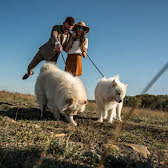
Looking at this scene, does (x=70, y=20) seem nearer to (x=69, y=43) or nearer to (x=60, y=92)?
(x=69, y=43)

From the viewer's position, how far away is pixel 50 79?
5.96 meters

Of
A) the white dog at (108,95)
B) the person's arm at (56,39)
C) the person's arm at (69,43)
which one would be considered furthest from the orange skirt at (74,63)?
the white dog at (108,95)

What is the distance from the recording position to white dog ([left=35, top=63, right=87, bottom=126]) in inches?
204

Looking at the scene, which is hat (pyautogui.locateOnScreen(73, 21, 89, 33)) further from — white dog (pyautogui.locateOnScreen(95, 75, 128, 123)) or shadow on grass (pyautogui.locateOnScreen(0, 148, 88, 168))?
shadow on grass (pyautogui.locateOnScreen(0, 148, 88, 168))

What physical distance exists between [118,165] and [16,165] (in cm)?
132

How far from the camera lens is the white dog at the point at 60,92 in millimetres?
5176

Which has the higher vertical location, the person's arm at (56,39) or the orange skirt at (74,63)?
the person's arm at (56,39)

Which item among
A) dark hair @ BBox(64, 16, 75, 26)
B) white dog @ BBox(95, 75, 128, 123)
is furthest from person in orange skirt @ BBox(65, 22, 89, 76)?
white dog @ BBox(95, 75, 128, 123)

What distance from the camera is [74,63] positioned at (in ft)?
22.7

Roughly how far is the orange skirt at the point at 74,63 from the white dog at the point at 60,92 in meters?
0.63

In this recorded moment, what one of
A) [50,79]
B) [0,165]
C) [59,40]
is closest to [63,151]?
[0,165]

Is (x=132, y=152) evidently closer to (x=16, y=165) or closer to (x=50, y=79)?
(x=16, y=165)

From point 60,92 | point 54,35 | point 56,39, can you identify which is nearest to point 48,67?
point 56,39

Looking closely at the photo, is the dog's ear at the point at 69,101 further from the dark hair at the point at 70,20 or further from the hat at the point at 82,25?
the hat at the point at 82,25
